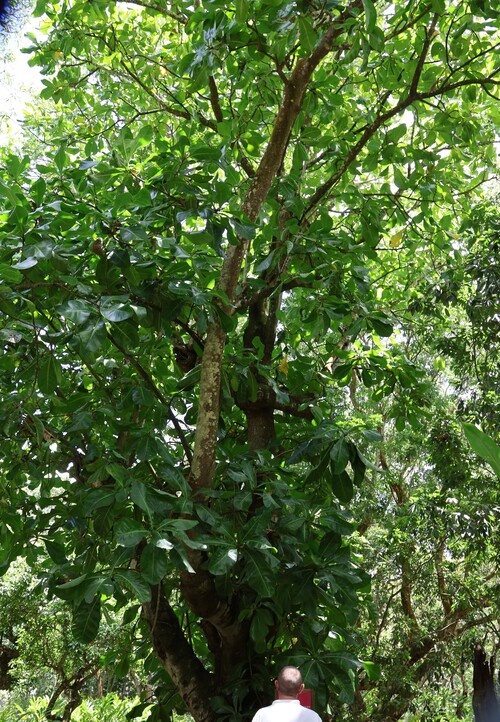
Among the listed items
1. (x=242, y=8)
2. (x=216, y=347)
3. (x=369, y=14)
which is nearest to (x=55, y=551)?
(x=216, y=347)

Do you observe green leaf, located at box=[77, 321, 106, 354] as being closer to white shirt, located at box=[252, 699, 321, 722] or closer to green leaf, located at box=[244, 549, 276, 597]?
green leaf, located at box=[244, 549, 276, 597]

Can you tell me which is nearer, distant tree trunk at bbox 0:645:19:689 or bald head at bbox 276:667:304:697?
bald head at bbox 276:667:304:697

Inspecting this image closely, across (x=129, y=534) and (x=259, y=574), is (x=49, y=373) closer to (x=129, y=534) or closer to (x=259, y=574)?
(x=129, y=534)

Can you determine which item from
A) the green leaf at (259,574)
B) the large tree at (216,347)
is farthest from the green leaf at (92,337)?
the green leaf at (259,574)

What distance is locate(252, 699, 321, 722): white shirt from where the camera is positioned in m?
2.69

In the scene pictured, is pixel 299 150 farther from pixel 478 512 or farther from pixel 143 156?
pixel 478 512

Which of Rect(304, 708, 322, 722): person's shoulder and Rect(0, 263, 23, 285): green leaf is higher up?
Rect(0, 263, 23, 285): green leaf

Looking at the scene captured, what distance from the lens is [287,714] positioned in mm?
2703

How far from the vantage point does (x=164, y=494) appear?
280cm

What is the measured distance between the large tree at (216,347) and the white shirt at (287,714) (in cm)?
29

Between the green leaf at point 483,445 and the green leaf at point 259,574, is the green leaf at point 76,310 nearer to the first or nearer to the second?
the green leaf at point 259,574

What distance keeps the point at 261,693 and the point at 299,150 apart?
2.63m

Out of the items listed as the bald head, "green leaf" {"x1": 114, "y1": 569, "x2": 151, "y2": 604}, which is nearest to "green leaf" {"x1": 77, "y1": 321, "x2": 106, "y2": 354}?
"green leaf" {"x1": 114, "y1": 569, "x2": 151, "y2": 604}

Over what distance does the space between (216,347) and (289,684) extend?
1489mm
